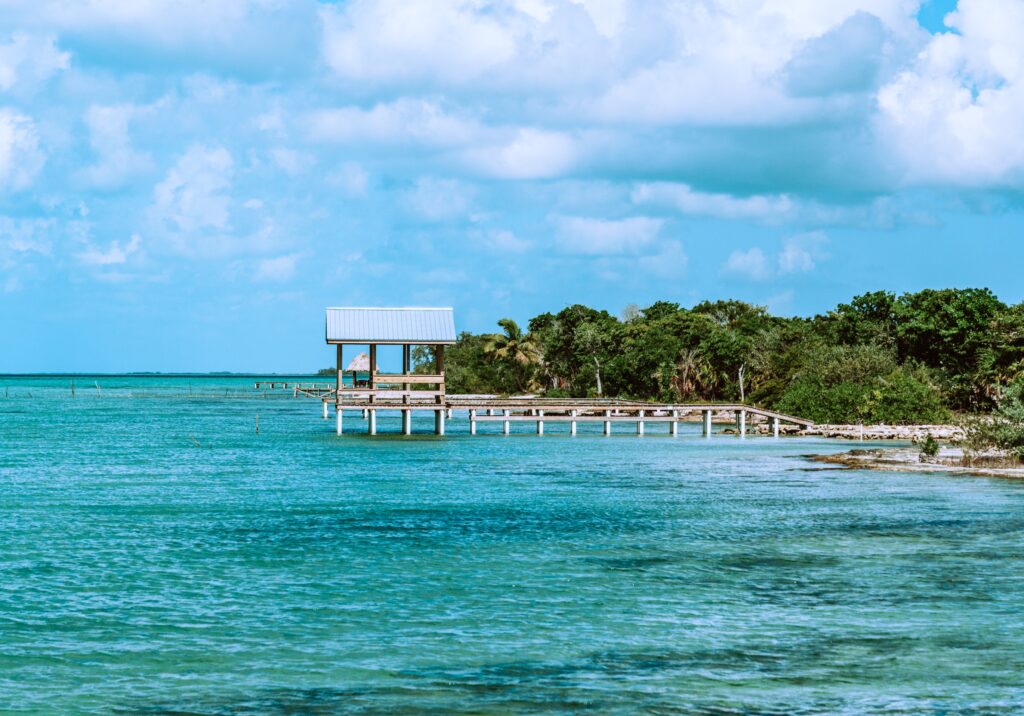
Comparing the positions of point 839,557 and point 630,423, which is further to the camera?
point 630,423

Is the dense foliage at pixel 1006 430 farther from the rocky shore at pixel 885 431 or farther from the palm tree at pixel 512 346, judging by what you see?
the palm tree at pixel 512 346

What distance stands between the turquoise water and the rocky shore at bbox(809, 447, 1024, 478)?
1577 mm

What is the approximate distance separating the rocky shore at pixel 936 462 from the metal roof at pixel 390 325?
790 inches

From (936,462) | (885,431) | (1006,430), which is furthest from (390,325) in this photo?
(1006,430)

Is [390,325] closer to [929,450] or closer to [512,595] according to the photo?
[929,450]

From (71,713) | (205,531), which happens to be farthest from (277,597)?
(205,531)

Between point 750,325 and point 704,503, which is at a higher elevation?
point 750,325

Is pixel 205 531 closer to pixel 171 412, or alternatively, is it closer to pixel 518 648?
pixel 518 648

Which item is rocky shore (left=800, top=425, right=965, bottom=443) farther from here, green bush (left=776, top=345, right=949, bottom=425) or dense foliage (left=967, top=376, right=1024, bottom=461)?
dense foliage (left=967, top=376, right=1024, bottom=461)

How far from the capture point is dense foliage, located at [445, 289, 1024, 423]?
2591 inches

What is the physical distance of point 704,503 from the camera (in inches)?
1273

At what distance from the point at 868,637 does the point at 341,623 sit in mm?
7209

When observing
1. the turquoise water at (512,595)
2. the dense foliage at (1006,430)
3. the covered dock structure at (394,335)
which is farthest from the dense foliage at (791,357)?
the covered dock structure at (394,335)

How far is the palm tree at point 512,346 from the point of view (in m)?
106
